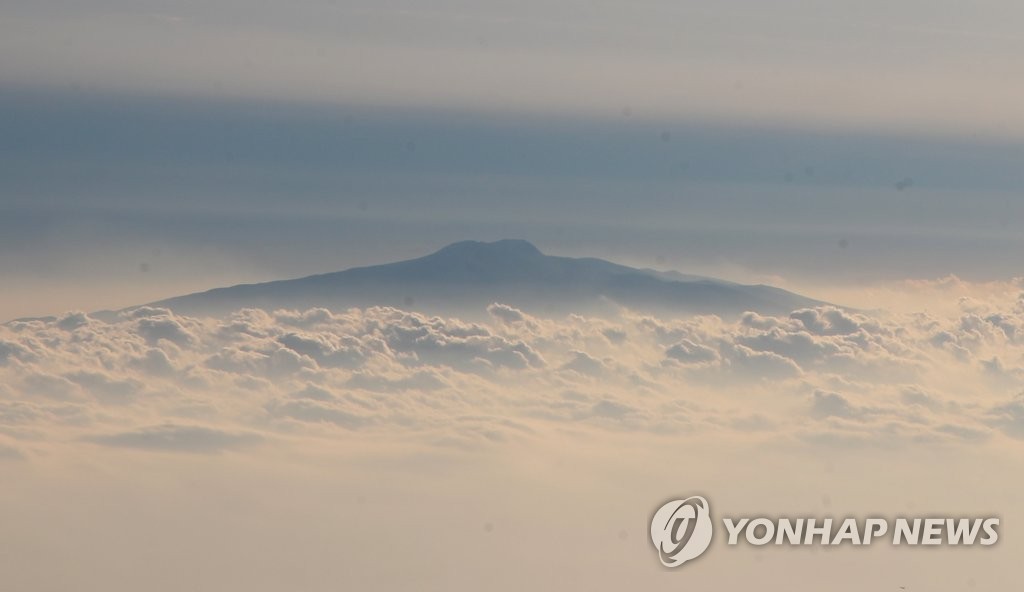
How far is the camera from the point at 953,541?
7662 cm

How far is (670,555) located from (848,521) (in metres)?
11.9

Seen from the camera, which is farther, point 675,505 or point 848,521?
point 675,505

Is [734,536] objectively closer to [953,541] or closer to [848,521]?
[848,521]

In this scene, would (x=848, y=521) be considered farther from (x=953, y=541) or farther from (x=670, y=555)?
(x=670, y=555)

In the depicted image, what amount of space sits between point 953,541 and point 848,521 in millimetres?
6319

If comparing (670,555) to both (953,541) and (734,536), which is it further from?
(953,541)

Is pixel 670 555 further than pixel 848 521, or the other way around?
pixel 670 555

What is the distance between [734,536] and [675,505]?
260 inches

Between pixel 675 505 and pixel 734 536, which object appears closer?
pixel 734 536

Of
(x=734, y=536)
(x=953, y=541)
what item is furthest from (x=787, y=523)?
(x=953, y=541)

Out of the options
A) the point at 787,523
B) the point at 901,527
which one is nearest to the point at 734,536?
the point at 787,523

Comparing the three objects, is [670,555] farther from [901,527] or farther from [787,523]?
[901,527]

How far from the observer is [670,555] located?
3248 inches

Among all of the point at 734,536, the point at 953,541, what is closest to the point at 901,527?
the point at 953,541
